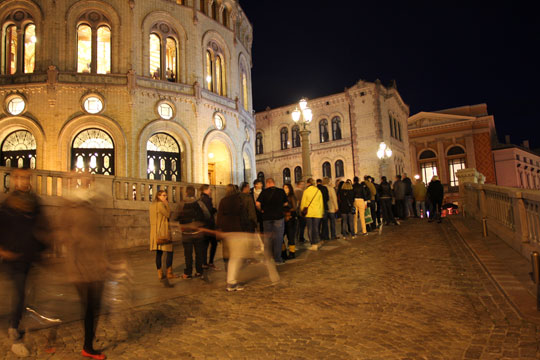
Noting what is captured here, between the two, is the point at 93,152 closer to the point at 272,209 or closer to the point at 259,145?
the point at 272,209

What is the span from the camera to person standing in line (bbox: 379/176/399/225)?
1506 centimetres

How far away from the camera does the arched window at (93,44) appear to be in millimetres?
20203

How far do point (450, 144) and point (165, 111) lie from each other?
1709 inches

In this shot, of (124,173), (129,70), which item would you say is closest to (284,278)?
(124,173)

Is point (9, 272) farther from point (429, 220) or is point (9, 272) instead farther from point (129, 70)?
point (129, 70)

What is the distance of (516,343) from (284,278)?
4.27m

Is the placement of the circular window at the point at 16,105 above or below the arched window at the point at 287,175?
above

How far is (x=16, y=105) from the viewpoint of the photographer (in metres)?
19.5

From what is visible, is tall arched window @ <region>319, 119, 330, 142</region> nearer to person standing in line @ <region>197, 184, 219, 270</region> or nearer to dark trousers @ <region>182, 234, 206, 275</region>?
person standing in line @ <region>197, 184, 219, 270</region>

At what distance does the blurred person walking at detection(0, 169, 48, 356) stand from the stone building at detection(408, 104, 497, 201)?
51.5 m

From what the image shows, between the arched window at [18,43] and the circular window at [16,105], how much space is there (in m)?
1.41

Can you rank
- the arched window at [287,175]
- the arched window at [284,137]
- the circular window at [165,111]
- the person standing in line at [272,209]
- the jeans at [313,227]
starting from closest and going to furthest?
the person standing in line at [272,209] < the jeans at [313,227] < the circular window at [165,111] < the arched window at [287,175] < the arched window at [284,137]

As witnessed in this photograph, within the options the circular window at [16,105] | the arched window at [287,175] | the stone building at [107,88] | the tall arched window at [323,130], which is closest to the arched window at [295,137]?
the tall arched window at [323,130]

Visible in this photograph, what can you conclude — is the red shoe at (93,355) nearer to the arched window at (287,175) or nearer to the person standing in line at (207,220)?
the person standing in line at (207,220)
